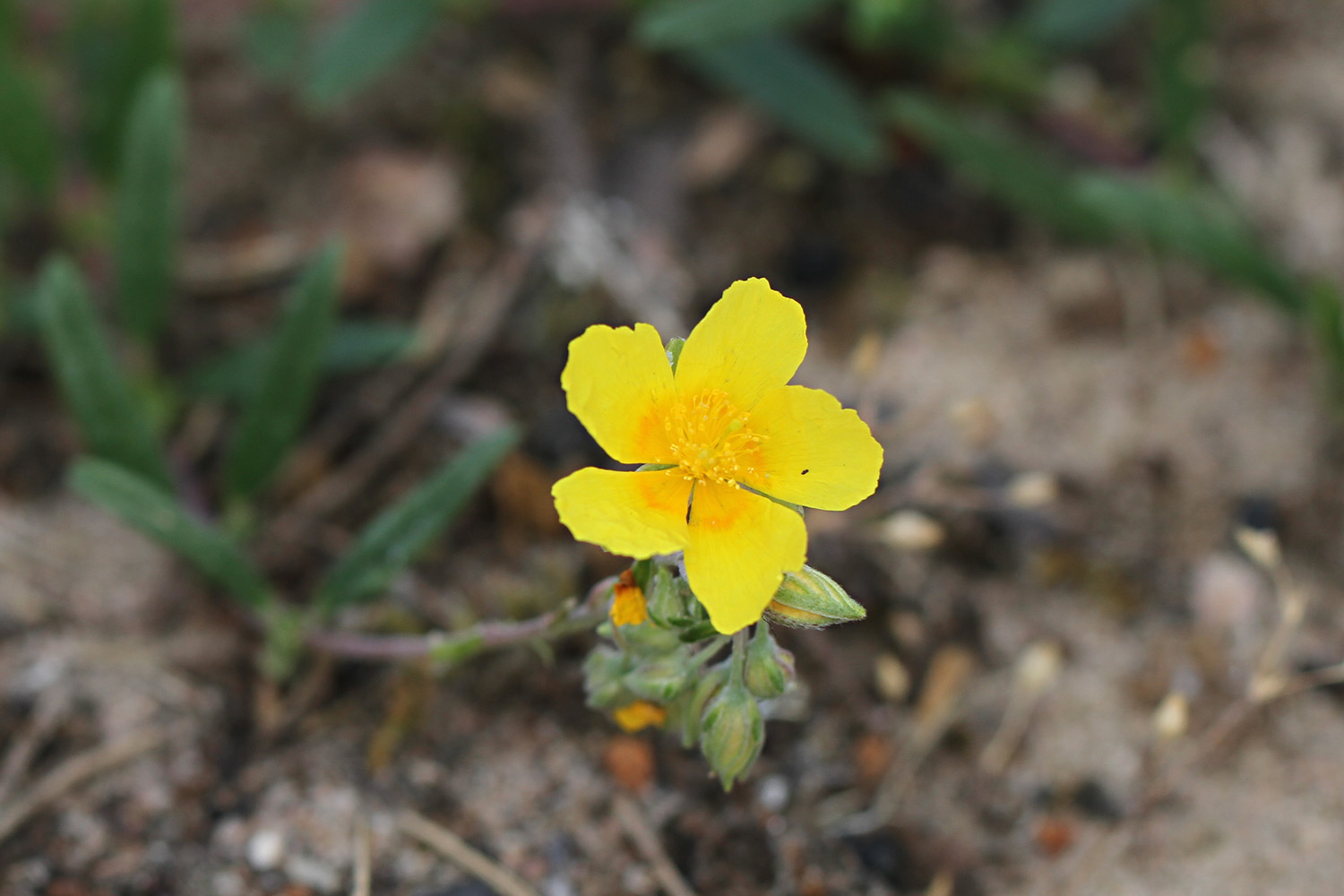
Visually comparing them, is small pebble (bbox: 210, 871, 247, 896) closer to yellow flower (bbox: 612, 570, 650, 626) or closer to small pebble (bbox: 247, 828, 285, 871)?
small pebble (bbox: 247, 828, 285, 871)

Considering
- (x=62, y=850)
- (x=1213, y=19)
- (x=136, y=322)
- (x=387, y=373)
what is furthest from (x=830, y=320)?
(x=62, y=850)

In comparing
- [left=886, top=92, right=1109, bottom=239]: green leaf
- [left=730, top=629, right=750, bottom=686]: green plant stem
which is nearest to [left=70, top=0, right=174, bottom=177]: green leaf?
[left=886, top=92, right=1109, bottom=239]: green leaf

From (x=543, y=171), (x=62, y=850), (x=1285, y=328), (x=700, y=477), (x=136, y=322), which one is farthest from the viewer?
(x=543, y=171)

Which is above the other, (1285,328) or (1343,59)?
(1343,59)

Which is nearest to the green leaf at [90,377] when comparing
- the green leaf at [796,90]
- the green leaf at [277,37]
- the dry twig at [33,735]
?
the dry twig at [33,735]

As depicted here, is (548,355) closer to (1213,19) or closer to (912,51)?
(912,51)

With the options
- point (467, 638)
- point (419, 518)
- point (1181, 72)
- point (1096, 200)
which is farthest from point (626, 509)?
point (1181, 72)
